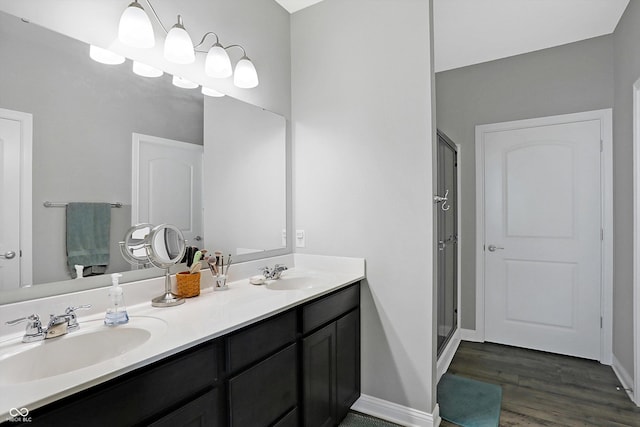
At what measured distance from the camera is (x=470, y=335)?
3.37m

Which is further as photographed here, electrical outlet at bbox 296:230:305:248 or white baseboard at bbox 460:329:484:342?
white baseboard at bbox 460:329:484:342

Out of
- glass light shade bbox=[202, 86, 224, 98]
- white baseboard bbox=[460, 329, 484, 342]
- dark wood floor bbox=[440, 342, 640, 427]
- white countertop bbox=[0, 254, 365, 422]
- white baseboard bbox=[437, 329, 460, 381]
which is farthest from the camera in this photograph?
white baseboard bbox=[460, 329, 484, 342]

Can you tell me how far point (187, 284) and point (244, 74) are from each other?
1224 millimetres

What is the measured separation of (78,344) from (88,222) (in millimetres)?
486

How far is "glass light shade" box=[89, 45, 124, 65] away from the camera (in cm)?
138

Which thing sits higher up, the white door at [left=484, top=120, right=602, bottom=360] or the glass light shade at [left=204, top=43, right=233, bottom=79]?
the glass light shade at [left=204, top=43, right=233, bottom=79]

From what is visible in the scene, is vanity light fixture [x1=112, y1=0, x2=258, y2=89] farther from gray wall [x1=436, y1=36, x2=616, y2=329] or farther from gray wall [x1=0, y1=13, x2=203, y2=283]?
gray wall [x1=436, y1=36, x2=616, y2=329]

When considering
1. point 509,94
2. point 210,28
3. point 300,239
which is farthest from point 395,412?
point 509,94

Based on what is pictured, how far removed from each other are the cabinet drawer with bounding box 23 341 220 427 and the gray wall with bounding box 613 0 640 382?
9.31 ft

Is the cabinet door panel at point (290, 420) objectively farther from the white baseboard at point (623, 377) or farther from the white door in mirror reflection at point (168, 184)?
the white baseboard at point (623, 377)

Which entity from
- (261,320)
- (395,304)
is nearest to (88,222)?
(261,320)

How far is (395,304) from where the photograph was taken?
2076 mm

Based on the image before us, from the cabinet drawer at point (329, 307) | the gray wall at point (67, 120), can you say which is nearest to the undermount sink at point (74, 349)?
A: the gray wall at point (67, 120)

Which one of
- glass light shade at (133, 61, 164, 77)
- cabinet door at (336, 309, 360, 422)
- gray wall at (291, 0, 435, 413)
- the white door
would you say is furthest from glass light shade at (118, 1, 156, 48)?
the white door
